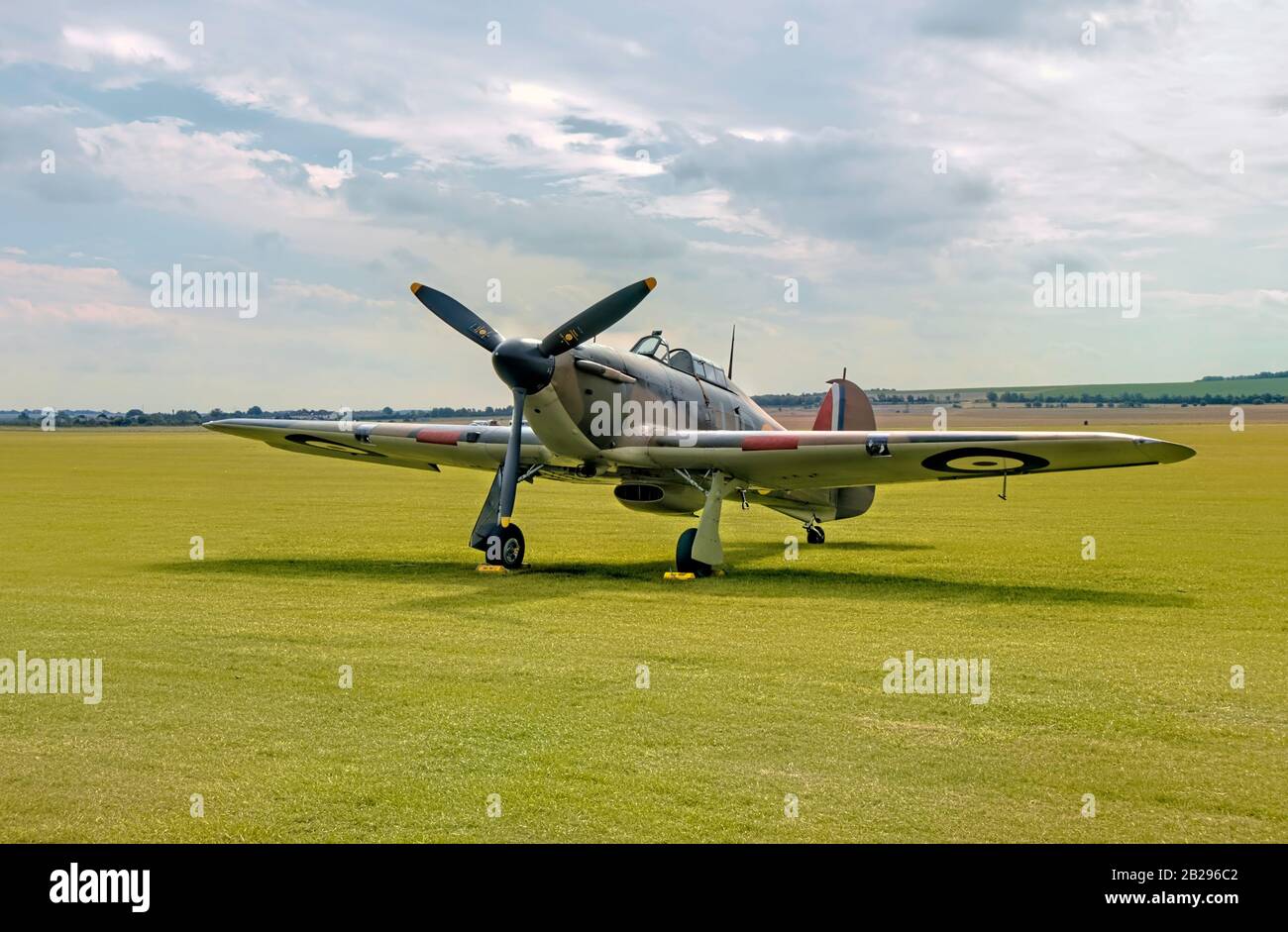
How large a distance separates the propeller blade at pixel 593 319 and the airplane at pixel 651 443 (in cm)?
2

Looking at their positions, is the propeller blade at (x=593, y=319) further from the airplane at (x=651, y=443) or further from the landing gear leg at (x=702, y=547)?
the landing gear leg at (x=702, y=547)

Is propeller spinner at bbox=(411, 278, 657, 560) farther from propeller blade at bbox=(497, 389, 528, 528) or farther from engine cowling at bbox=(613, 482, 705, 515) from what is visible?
engine cowling at bbox=(613, 482, 705, 515)

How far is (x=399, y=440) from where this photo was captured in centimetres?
1912

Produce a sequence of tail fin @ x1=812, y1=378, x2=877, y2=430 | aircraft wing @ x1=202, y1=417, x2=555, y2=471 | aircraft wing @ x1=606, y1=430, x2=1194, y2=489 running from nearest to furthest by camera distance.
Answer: aircraft wing @ x1=606, y1=430, x2=1194, y2=489 < aircraft wing @ x1=202, y1=417, x2=555, y2=471 < tail fin @ x1=812, y1=378, x2=877, y2=430

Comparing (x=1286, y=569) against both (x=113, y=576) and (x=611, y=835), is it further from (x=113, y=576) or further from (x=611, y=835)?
(x=113, y=576)

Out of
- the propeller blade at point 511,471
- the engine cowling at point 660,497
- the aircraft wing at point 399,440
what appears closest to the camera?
the propeller blade at point 511,471

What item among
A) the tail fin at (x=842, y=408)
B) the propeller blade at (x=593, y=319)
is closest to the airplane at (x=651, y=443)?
the propeller blade at (x=593, y=319)

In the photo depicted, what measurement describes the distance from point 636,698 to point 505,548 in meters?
8.58

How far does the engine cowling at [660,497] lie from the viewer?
18.1 meters

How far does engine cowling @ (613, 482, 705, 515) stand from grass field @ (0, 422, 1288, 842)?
907 mm

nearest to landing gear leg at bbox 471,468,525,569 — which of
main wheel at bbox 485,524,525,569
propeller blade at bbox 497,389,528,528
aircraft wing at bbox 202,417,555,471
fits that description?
main wheel at bbox 485,524,525,569

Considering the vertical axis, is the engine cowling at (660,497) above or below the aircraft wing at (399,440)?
below

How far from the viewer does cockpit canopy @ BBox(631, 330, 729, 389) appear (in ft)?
59.8

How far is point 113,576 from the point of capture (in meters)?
14.8
